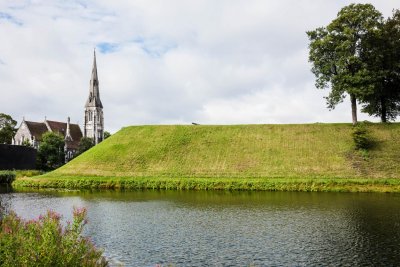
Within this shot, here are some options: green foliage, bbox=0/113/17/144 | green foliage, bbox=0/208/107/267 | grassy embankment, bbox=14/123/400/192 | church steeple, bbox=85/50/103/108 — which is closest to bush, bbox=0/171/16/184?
grassy embankment, bbox=14/123/400/192

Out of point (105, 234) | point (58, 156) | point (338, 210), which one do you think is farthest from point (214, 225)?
point (58, 156)

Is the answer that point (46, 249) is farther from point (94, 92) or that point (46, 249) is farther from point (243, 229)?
point (94, 92)

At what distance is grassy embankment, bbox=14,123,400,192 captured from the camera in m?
58.6

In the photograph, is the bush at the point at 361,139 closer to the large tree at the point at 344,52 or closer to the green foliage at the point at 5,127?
the large tree at the point at 344,52

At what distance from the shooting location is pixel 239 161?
72125 mm

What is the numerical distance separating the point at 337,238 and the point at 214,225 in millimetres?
9190

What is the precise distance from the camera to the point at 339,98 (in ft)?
249

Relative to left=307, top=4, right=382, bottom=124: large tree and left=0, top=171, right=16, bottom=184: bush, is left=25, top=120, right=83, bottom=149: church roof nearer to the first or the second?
left=0, top=171, right=16, bottom=184: bush

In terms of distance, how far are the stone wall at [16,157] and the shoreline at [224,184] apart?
34.5 m

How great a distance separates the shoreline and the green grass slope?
464 cm

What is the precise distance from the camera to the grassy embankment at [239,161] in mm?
58625

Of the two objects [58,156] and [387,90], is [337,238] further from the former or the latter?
[58,156]

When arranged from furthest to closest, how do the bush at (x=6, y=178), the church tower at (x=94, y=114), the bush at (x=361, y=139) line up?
the church tower at (x=94, y=114) → the bush at (x=6, y=178) → the bush at (x=361, y=139)

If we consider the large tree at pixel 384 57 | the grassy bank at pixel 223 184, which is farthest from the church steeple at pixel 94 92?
the large tree at pixel 384 57
